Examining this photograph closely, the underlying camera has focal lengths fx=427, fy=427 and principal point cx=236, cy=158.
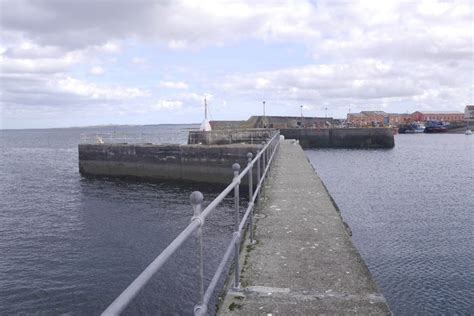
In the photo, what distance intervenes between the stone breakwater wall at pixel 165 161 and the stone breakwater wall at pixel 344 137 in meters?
29.7

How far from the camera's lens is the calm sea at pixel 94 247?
993cm

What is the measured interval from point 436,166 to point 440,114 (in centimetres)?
13143

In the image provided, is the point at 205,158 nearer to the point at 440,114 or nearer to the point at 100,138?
the point at 100,138

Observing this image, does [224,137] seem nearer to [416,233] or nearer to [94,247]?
[94,247]

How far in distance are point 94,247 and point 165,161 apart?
1505cm

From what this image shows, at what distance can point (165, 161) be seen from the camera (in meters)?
28.5

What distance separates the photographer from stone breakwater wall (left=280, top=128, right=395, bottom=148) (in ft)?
186

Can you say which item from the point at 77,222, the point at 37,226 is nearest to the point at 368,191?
the point at 77,222

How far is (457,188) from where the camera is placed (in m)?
23.1

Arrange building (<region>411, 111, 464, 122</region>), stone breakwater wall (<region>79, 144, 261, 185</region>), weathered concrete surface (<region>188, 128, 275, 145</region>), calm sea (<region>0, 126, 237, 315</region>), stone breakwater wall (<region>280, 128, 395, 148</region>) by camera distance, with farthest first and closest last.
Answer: building (<region>411, 111, 464, 122</region>), stone breakwater wall (<region>280, 128, 395, 148</region>), weathered concrete surface (<region>188, 128, 275, 145</region>), stone breakwater wall (<region>79, 144, 261, 185</region>), calm sea (<region>0, 126, 237, 315</region>)

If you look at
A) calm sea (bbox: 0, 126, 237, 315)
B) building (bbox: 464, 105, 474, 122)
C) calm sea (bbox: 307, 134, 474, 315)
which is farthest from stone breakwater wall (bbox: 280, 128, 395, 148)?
building (bbox: 464, 105, 474, 122)

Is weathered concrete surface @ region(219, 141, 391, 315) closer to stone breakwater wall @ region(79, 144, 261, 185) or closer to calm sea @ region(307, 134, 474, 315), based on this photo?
calm sea @ region(307, 134, 474, 315)

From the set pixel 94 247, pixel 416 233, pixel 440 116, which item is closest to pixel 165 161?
pixel 94 247

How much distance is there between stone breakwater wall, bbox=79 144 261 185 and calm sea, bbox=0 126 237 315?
2015 millimetres
